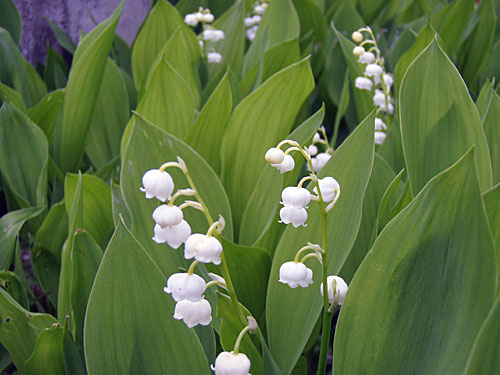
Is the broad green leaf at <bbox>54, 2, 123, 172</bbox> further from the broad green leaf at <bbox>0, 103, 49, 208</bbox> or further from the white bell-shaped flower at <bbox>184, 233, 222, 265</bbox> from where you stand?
the white bell-shaped flower at <bbox>184, 233, 222, 265</bbox>

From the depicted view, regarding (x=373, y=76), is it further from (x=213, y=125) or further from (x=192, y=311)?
(x=192, y=311)

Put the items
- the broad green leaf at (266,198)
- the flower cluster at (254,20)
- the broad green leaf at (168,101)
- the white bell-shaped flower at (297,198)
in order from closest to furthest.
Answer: the white bell-shaped flower at (297,198), the broad green leaf at (266,198), the broad green leaf at (168,101), the flower cluster at (254,20)

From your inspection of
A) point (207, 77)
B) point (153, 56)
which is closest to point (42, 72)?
point (153, 56)

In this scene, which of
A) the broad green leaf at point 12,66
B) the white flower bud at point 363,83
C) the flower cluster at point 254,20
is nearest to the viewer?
the white flower bud at point 363,83

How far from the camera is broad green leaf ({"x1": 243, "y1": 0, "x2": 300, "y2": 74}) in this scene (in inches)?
58.7

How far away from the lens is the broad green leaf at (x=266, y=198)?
87 centimetres

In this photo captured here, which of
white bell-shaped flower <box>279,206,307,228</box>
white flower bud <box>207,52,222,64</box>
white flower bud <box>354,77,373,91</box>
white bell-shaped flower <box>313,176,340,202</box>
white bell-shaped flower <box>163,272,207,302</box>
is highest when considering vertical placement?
white bell-shaped flower <box>313,176,340,202</box>

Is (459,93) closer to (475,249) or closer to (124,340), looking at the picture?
(475,249)

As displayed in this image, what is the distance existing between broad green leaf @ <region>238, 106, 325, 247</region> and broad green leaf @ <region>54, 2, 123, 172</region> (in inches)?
21.2

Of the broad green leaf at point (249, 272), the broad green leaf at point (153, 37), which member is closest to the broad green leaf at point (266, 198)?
the broad green leaf at point (249, 272)

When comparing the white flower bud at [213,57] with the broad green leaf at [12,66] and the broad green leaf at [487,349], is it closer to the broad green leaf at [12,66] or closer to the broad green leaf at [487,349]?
the broad green leaf at [12,66]

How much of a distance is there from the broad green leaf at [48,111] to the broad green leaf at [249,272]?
67 cm

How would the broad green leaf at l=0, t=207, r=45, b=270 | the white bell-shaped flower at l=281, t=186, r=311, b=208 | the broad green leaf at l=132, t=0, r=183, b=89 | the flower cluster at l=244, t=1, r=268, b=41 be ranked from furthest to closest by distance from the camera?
the flower cluster at l=244, t=1, r=268, b=41 → the broad green leaf at l=132, t=0, r=183, b=89 → the broad green leaf at l=0, t=207, r=45, b=270 → the white bell-shaped flower at l=281, t=186, r=311, b=208

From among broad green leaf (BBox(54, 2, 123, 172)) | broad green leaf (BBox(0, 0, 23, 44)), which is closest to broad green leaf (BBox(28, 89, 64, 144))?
broad green leaf (BBox(54, 2, 123, 172))
